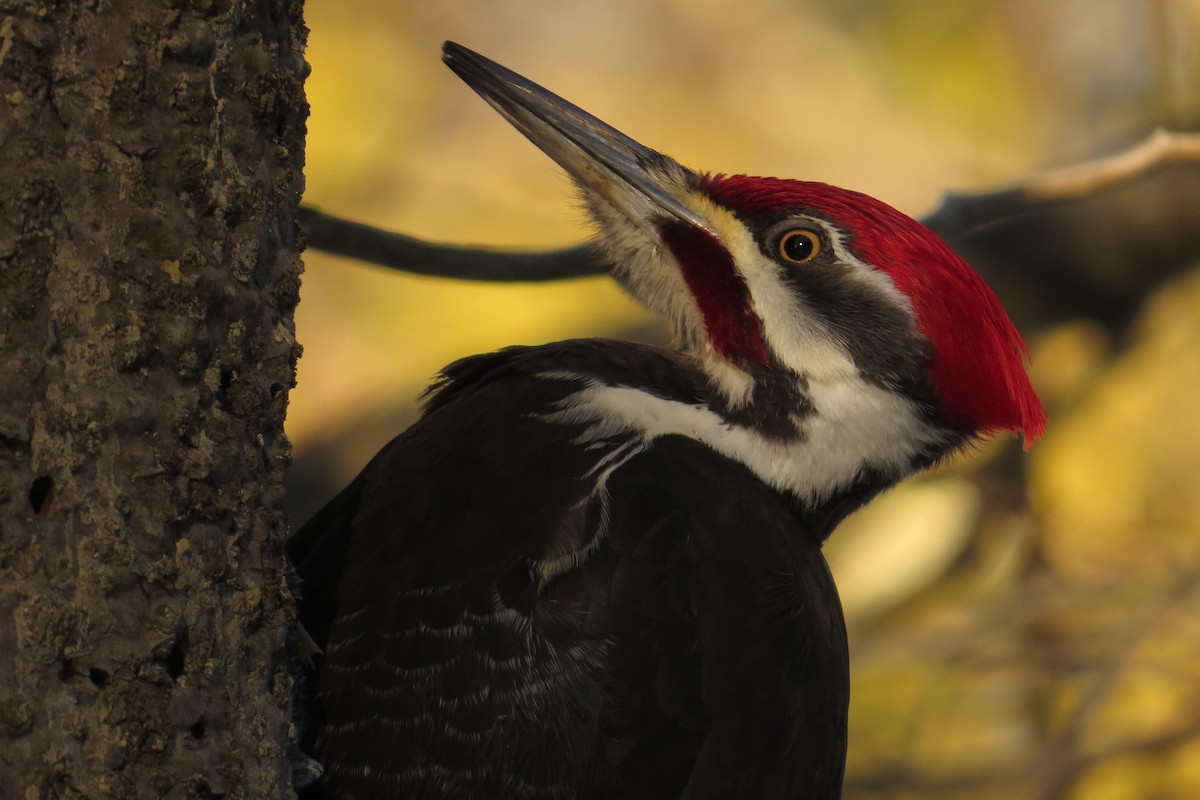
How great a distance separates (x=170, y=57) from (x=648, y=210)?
111 cm

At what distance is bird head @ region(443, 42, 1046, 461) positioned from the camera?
7.18 feet

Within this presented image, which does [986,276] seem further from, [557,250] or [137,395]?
[137,395]

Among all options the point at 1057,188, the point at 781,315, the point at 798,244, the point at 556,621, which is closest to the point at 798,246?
the point at 798,244

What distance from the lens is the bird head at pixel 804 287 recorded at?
86.2 inches

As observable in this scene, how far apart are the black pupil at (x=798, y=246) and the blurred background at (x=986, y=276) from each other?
200 cm

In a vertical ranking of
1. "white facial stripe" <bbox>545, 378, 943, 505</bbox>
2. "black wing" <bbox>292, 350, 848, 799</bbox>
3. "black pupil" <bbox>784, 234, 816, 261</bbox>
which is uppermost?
"black pupil" <bbox>784, 234, 816, 261</bbox>

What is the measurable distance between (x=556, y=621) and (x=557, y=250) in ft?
→ 3.24

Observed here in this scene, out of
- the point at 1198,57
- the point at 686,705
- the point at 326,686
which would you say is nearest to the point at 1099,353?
the point at 1198,57

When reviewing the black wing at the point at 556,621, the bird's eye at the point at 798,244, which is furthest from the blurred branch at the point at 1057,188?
the black wing at the point at 556,621

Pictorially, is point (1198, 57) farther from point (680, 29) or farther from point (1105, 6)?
point (680, 29)

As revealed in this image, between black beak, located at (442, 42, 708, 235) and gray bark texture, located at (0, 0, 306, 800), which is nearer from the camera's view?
gray bark texture, located at (0, 0, 306, 800)

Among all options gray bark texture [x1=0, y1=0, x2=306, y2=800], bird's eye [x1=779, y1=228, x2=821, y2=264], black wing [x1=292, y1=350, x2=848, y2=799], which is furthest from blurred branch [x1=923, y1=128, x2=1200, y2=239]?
gray bark texture [x1=0, y1=0, x2=306, y2=800]

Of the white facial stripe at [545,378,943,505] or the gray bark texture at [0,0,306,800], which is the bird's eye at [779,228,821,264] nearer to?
the white facial stripe at [545,378,943,505]

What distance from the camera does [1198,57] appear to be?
492 cm
